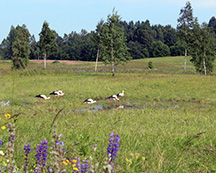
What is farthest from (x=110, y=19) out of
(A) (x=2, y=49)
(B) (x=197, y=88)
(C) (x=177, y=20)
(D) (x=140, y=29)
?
(D) (x=140, y=29)

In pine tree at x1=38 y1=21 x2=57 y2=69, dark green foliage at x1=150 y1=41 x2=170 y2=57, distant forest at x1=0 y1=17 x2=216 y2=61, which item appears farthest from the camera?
dark green foliage at x1=150 y1=41 x2=170 y2=57

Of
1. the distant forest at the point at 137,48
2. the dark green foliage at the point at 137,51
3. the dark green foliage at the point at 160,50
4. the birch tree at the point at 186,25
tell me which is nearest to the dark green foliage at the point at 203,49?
the birch tree at the point at 186,25

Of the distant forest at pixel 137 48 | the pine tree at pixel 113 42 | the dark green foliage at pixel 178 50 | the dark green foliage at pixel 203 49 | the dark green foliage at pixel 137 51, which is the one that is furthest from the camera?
the dark green foliage at pixel 137 51

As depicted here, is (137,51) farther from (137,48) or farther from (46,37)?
(46,37)

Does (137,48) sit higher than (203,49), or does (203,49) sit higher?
(137,48)

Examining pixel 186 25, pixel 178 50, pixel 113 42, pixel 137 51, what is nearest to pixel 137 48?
pixel 137 51

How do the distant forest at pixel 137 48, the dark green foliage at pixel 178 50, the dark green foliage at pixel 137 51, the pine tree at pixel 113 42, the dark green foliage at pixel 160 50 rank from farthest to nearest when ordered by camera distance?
the dark green foliage at pixel 137 51 → the dark green foliage at pixel 160 50 → the distant forest at pixel 137 48 → the dark green foliage at pixel 178 50 → the pine tree at pixel 113 42

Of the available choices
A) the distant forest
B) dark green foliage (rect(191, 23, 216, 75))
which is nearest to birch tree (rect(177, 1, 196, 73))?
dark green foliage (rect(191, 23, 216, 75))

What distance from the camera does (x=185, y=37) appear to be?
151 feet

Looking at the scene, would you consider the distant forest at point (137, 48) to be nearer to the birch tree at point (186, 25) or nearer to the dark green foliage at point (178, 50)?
the dark green foliage at point (178, 50)

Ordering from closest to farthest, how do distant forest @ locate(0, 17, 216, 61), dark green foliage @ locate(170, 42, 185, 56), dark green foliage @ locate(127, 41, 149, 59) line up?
dark green foliage @ locate(170, 42, 185, 56), distant forest @ locate(0, 17, 216, 61), dark green foliage @ locate(127, 41, 149, 59)

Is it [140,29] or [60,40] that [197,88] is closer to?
[140,29]

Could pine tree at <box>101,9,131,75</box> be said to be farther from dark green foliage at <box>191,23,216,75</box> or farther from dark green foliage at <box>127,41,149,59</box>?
dark green foliage at <box>127,41,149,59</box>

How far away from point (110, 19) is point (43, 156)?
3211 cm
